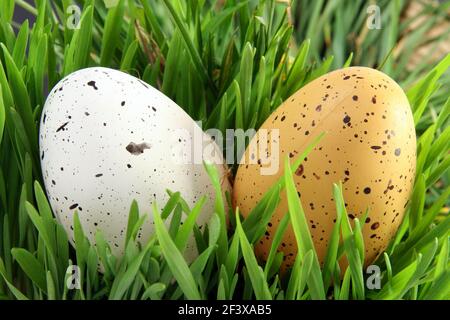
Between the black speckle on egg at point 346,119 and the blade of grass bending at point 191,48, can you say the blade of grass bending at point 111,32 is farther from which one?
the black speckle on egg at point 346,119

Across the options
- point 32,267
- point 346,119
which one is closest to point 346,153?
point 346,119

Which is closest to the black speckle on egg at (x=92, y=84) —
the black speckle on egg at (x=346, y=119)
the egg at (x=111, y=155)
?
the egg at (x=111, y=155)

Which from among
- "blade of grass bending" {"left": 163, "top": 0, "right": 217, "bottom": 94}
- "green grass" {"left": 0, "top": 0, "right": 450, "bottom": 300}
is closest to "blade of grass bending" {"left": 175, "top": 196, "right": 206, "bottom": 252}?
"green grass" {"left": 0, "top": 0, "right": 450, "bottom": 300}

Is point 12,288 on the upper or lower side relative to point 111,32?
lower

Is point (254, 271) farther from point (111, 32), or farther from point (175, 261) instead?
point (111, 32)
